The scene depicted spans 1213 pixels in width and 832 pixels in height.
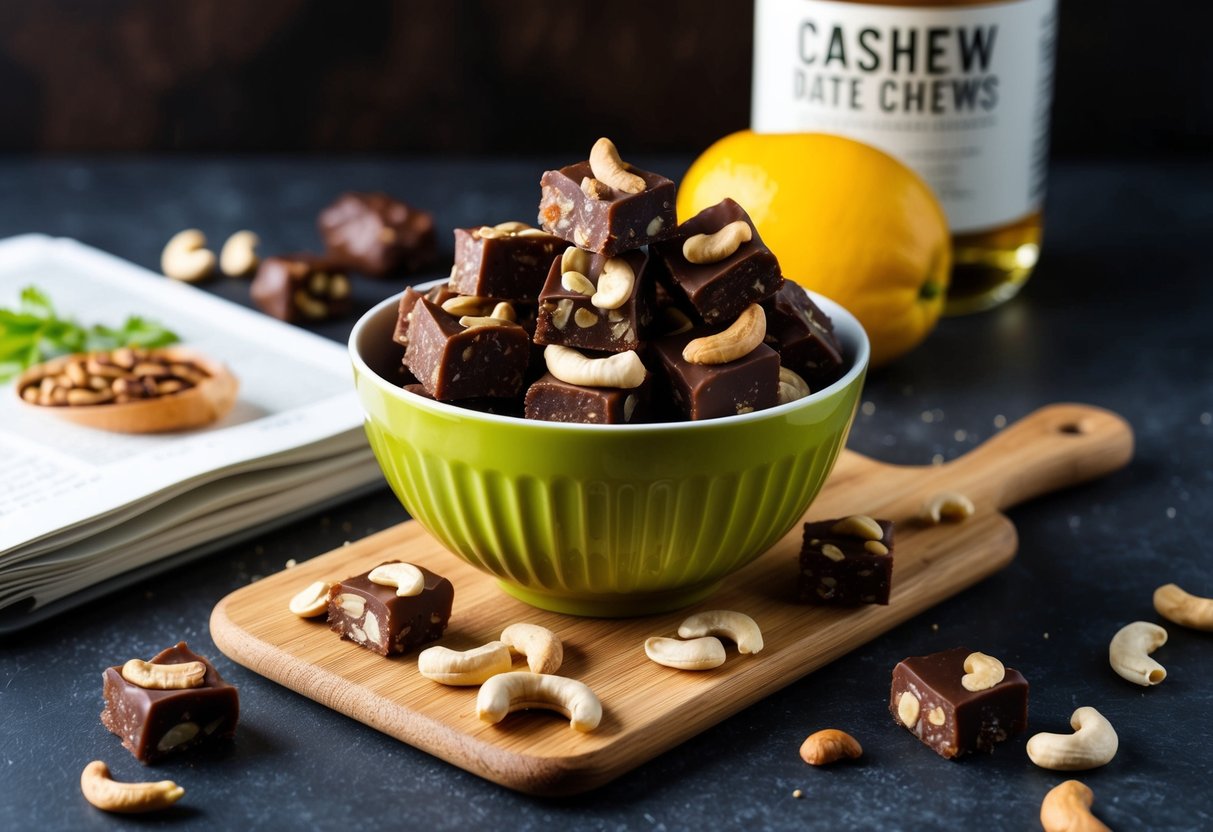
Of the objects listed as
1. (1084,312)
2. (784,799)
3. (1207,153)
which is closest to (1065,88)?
(1207,153)

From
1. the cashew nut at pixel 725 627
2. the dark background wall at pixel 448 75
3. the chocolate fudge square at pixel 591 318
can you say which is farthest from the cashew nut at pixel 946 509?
the dark background wall at pixel 448 75

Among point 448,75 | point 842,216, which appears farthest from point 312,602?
point 448,75

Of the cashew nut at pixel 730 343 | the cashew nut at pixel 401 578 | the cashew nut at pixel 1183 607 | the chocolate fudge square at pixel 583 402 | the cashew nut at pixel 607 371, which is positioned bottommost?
the cashew nut at pixel 1183 607

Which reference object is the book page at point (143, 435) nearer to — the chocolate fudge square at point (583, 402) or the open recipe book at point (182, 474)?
the open recipe book at point (182, 474)

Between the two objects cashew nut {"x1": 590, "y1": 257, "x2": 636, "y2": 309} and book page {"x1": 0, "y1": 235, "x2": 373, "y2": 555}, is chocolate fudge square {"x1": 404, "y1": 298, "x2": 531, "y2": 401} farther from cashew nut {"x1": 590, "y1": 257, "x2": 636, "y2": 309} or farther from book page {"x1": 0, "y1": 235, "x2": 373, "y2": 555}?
book page {"x1": 0, "y1": 235, "x2": 373, "y2": 555}

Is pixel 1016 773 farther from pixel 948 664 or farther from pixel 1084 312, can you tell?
pixel 1084 312

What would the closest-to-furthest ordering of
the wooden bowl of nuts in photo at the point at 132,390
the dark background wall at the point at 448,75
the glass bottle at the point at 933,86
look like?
the wooden bowl of nuts in photo at the point at 132,390
the glass bottle at the point at 933,86
the dark background wall at the point at 448,75

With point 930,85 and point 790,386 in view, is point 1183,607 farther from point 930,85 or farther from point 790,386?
point 930,85
